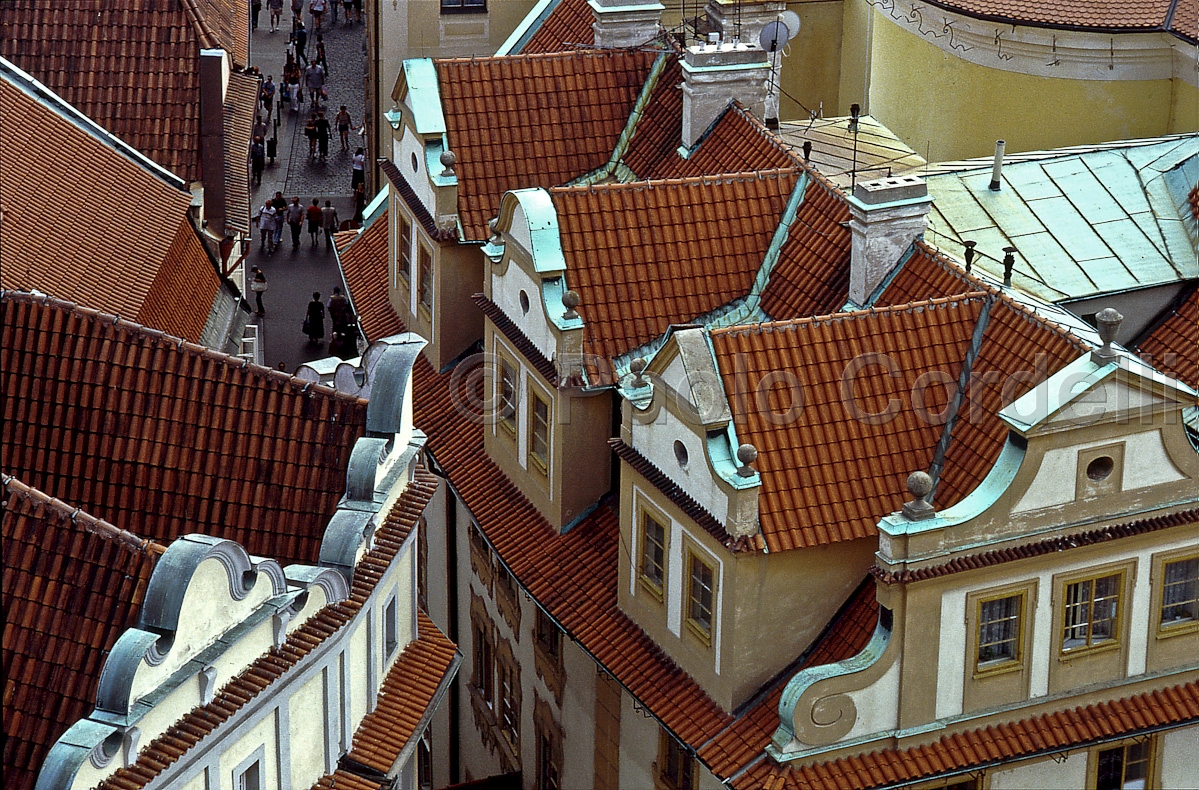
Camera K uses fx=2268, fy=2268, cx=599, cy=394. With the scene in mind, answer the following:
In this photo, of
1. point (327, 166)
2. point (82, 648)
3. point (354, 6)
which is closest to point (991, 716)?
point (82, 648)

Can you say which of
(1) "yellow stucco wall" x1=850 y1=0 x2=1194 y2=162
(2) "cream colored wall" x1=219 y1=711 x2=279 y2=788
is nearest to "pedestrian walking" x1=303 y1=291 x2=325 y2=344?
(1) "yellow stucco wall" x1=850 y1=0 x2=1194 y2=162

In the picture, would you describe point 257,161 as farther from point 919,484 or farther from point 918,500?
point 919,484

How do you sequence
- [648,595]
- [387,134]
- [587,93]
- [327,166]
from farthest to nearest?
[327,166] → [387,134] → [587,93] → [648,595]

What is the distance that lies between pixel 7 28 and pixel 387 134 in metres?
19.9

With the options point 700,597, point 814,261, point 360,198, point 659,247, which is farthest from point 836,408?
point 360,198

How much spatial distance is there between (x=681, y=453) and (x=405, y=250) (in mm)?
16758

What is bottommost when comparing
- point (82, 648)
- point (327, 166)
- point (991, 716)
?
point (327, 166)

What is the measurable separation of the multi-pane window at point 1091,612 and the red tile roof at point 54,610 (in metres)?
16.0

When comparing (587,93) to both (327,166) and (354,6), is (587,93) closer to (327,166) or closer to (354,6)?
(327,166)

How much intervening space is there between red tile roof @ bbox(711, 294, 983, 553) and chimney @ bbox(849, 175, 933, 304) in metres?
2.56

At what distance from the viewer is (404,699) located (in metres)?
40.9

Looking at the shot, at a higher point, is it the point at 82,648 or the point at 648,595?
the point at 82,648

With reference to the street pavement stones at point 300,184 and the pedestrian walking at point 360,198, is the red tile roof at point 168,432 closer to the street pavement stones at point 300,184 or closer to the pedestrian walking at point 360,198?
the street pavement stones at point 300,184

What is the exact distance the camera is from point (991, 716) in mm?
39219
